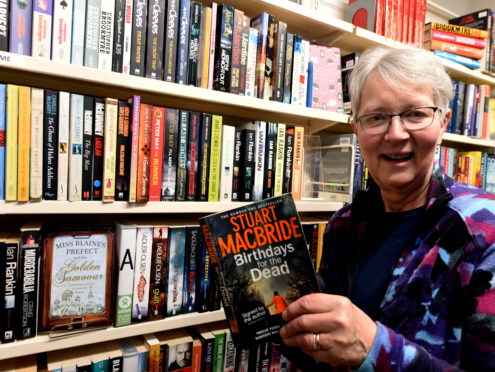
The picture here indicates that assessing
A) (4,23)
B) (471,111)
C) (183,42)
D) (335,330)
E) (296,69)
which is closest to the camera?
(335,330)

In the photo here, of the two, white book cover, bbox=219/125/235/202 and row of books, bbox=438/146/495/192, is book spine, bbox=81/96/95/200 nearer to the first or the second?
white book cover, bbox=219/125/235/202

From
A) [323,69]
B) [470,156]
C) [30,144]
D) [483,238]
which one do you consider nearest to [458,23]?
[470,156]

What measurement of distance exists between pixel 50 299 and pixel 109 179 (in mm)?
357

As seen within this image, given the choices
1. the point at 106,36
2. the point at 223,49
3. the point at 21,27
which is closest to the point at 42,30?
the point at 21,27

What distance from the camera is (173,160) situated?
1.02 metres

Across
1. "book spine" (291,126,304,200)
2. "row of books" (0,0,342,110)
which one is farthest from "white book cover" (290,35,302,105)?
"book spine" (291,126,304,200)

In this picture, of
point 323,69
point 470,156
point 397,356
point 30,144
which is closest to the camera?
point 397,356

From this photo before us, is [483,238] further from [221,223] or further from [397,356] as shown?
[221,223]

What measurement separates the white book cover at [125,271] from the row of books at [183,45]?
479 millimetres

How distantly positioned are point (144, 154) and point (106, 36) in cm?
34

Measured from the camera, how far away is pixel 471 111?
180cm

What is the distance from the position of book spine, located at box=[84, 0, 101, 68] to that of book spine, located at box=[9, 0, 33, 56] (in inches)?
5.2

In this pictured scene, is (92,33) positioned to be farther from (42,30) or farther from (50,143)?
(50,143)

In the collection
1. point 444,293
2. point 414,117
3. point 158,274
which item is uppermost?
point 414,117
